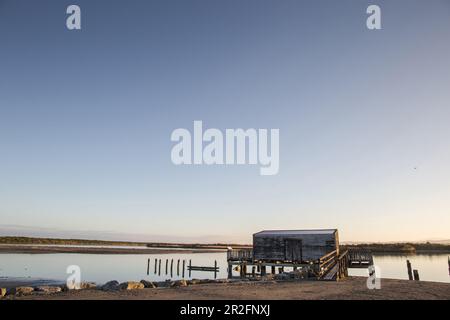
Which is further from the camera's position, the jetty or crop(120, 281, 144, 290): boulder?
the jetty

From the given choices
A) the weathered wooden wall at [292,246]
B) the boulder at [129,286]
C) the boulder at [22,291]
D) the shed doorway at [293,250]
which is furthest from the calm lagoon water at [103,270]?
the boulder at [129,286]

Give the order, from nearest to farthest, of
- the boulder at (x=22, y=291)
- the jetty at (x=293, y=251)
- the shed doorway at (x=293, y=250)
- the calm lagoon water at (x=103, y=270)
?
the boulder at (x=22, y=291)
the jetty at (x=293, y=251)
the shed doorway at (x=293, y=250)
the calm lagoon water at (x=103, y=270)

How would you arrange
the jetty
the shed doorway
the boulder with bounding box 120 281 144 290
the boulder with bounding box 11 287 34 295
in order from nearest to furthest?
1. the boulder with bounding box 11 287 34 295
2. the boulder with bounding box 120 281 144 290
3. the jetty
4. the shed doorway

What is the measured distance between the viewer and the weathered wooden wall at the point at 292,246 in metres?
34.9

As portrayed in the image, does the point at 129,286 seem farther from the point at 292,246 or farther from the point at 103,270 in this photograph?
the point at 103,270

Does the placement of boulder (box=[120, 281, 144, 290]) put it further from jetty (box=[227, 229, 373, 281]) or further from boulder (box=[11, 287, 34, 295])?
jetty (box=[227, 229, 373, 281])

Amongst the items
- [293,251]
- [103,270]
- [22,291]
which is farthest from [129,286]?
[103,270]

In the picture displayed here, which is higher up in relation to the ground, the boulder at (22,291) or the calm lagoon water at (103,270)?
the boulder at (22,291)

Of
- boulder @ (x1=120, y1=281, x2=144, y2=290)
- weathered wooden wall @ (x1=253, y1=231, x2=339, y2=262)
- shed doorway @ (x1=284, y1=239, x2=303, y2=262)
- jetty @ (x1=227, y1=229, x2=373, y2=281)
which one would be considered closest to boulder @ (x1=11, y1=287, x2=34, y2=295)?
boulder @ (x1=120, y1=281, x2=144, y2=290)

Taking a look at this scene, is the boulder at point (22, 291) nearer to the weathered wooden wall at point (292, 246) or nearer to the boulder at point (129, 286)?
the boulder at point (129, 286)

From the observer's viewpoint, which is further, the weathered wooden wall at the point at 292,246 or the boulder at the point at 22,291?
the weathered wooden wall at the point at 292,246

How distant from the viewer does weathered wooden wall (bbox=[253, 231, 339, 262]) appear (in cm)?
3488
